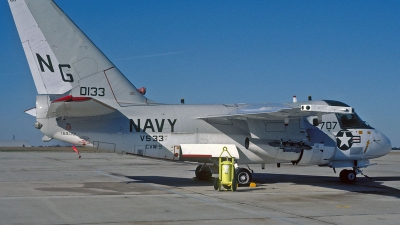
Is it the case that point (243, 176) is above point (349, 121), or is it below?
below

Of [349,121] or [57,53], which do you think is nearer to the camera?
[57,53]

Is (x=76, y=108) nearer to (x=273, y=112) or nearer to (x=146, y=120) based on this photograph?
(x=146, y=120)

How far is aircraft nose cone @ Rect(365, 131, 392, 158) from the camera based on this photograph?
62.0ft

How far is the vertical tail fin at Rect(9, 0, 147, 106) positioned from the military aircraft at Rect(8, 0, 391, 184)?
0.10 feet

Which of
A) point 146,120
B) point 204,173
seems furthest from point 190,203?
point 204,173

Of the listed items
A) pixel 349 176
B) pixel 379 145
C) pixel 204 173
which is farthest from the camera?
pixel 204 173

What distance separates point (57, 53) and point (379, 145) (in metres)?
12.9

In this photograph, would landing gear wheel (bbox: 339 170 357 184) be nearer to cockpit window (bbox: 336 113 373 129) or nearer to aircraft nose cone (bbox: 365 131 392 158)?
aircraft nose cone (bbox: 365 131 392 158)

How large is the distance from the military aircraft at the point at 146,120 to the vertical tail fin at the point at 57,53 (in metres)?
0.03

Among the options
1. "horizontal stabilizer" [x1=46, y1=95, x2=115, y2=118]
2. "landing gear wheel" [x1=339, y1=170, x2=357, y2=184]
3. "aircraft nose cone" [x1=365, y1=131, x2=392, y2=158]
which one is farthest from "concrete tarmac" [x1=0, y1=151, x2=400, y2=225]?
"horizontal stabilizer" [x1=46, y1=95, x2=115, y2=118]

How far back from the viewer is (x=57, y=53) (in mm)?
15945

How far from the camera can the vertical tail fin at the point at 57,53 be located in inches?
621

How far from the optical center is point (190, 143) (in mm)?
17344

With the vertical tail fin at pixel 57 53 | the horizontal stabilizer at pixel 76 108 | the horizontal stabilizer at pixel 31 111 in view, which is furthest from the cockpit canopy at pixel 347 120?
the horizontal stabilizer at pixel 31 111
